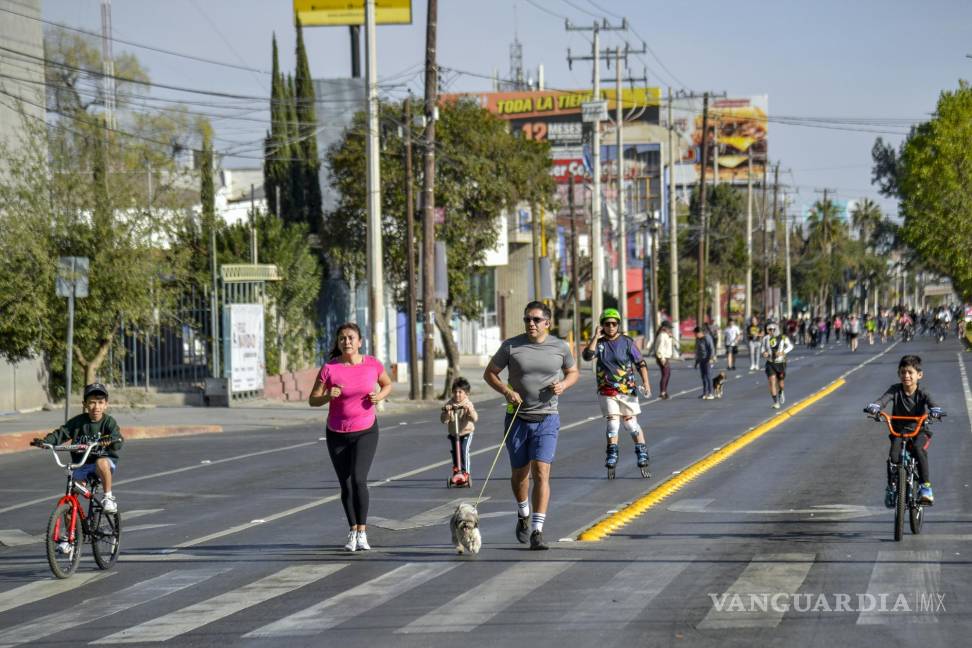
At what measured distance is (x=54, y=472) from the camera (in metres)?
21.2

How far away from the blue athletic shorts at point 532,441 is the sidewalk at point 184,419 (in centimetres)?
1559

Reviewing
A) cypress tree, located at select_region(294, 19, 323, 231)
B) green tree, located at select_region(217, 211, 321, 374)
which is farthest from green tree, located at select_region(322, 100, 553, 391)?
green tree, located at select_region(217, 211, 321, 374)

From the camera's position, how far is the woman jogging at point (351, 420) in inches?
465

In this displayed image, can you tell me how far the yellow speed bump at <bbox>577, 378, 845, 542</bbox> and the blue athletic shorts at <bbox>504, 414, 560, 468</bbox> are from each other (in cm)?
103

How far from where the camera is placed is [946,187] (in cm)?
6950

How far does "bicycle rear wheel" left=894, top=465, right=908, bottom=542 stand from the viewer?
11.9m

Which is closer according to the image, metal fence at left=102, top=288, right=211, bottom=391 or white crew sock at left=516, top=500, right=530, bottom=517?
white crew sock at left=516, top=500, right=530, bottom=517

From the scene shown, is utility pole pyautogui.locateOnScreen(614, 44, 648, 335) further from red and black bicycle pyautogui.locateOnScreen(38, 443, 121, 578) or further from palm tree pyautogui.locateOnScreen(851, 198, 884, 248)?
palm tree pyautogui.locateOnScreen(851, 198, 884, 248)

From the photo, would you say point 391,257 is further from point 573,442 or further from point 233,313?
point 573,442

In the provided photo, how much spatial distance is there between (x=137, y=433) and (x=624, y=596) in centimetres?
1974

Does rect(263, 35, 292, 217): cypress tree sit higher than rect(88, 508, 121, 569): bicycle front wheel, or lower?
higher

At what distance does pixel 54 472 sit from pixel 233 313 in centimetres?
1403

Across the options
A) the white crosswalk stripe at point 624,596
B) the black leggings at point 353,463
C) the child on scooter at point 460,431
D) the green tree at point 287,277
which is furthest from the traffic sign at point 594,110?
the white crosswalk stripe at point 624,596

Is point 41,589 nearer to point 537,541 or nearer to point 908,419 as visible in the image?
point 537,541
